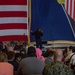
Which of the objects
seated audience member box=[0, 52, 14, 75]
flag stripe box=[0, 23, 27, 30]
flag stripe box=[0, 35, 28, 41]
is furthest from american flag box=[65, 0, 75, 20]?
seated audience member box=[0, 52, 14, 75]

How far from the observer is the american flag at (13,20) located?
751 cm

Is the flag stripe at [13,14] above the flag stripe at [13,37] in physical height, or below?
above

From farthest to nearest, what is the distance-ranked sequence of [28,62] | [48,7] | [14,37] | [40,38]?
[48,7] → [40,38] → [14,37] → [28,62]

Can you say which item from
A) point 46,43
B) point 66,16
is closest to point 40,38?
point 46,43

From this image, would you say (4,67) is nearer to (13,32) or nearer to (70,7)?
(13,32)

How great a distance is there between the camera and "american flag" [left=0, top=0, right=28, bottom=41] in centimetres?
751

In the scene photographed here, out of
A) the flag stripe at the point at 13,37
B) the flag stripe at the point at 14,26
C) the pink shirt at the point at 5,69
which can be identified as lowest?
the pink shirt at the point at 5,69

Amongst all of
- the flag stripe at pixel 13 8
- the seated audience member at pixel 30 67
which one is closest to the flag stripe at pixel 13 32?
the flag stripe at pixel 13 8

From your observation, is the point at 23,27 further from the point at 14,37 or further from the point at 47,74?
the point at 47,74

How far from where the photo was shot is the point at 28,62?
5488 mm

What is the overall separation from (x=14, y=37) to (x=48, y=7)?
21.7 feet

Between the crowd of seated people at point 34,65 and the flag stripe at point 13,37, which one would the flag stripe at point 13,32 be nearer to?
the flag stripe at point 13,37

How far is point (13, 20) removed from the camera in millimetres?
7715

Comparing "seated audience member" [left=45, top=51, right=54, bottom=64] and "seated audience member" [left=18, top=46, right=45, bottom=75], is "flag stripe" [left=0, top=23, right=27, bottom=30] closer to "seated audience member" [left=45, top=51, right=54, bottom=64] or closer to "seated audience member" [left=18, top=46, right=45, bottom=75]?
"seated audience member" [left=45, top=51, right=54, bottom=64]
